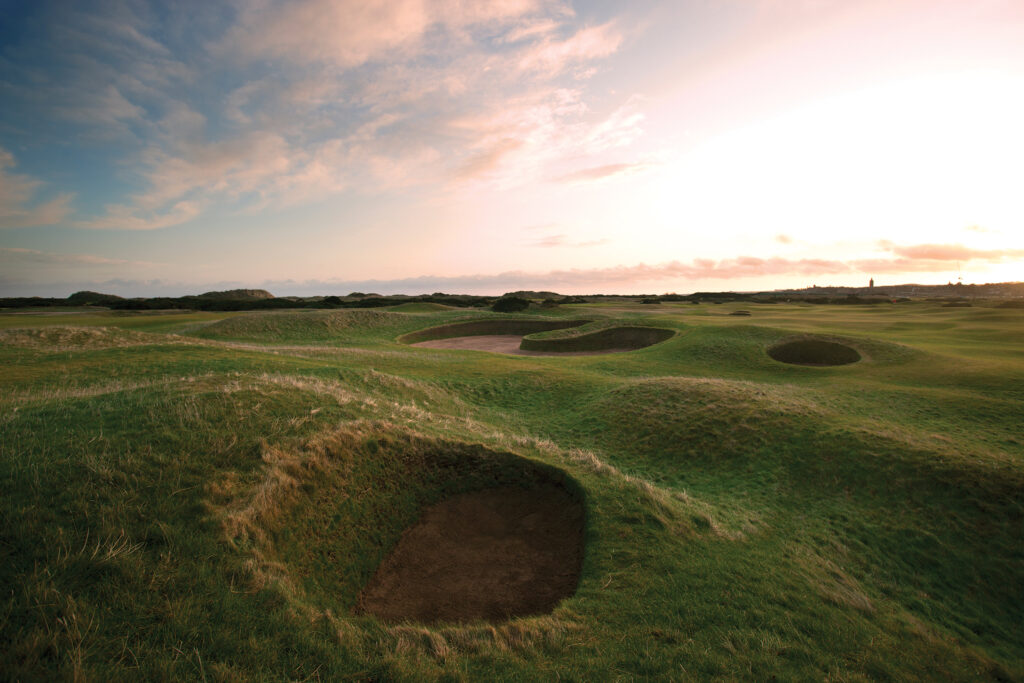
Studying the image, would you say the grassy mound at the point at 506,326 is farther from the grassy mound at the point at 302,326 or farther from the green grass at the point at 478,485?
the green grass at the point at 478,485

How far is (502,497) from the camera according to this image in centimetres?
974

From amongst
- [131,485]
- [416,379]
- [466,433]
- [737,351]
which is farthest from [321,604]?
[737,351]

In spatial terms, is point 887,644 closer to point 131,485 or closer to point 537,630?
point 537,630

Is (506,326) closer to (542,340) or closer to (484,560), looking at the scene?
(542,340)

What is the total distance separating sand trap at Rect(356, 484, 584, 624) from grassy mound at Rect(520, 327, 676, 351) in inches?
1024

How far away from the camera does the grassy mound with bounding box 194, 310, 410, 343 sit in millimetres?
34094

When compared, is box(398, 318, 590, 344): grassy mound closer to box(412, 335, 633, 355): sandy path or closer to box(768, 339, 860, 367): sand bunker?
box(412, 335, 633, 355): sandy path

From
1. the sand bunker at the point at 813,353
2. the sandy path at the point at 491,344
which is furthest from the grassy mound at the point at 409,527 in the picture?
the sandy path at the point at 491,344

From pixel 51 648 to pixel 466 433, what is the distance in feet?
29.4

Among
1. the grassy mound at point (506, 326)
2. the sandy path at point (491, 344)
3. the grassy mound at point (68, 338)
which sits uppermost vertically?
the grassy mound at point (68, 338)

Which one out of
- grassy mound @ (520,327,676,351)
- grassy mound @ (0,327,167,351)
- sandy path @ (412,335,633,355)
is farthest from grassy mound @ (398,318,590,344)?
grassy mound @ (0,327,167,351)

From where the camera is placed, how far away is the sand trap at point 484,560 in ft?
22.1

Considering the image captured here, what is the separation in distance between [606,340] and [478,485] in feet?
93.8

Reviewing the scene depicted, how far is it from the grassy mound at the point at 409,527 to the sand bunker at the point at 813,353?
22600 millimetres
